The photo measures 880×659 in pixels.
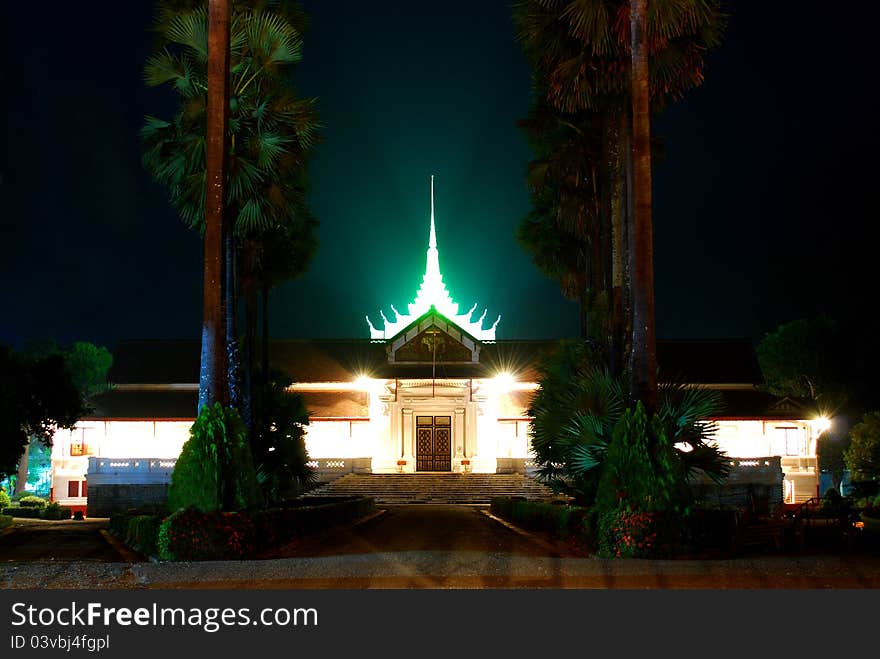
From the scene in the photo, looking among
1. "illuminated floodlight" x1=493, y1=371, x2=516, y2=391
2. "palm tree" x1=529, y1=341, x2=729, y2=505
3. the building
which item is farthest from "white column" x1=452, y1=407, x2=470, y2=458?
"palm tree" x1=529, y1=341, x2=729, y2=505

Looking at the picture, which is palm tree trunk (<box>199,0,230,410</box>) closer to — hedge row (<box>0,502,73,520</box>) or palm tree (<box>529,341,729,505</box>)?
palm tree (<box>529,341,729,505</box>)

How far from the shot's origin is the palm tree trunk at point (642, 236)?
19.0 metres

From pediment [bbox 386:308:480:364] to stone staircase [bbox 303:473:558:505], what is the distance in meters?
7.44

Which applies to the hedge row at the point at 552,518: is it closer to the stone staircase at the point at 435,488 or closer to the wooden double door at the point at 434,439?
the stone staircase at the point at 435,488

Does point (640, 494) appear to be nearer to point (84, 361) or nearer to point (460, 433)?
point (460, 433)

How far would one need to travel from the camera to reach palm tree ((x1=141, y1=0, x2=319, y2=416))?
903 inches

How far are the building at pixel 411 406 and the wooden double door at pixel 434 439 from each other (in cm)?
5

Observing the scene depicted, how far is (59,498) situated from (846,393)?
42.5 metres

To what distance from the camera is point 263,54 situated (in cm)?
2422

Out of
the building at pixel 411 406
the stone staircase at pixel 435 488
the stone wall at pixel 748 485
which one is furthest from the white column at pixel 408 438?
the stone wall at pixel 748 485

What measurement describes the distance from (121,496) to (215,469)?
22756 mm

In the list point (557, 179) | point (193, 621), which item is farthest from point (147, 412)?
point (193, 621)

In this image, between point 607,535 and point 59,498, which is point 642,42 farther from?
point 59,498

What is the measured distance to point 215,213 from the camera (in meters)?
19.7
